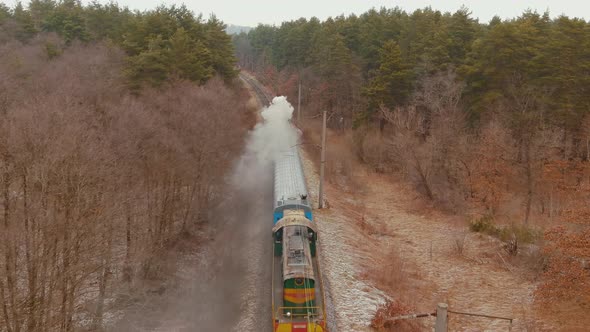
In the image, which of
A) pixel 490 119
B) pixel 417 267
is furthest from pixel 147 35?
pixel 417 267

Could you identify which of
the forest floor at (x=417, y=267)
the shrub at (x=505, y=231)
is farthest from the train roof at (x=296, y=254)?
the shrub at (x=505, y=231)

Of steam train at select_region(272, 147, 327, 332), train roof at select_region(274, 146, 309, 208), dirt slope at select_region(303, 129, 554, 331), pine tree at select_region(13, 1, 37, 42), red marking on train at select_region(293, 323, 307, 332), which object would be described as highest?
pine tree at select_region(13, 1, 37, 42)

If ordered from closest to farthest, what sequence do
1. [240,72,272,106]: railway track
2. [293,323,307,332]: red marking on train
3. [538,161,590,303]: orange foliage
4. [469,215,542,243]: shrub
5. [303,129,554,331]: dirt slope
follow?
[538,161,590,303]: orange foliage, [293,323,307,332]: red marking on train, [303,129,554,331]: dirt slope, [469,215,542,243]: shrub, [240,72,272,106]: railway track

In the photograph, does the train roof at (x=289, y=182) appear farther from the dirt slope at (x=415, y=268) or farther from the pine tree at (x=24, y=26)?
the pine tree at (x=24, y=26)

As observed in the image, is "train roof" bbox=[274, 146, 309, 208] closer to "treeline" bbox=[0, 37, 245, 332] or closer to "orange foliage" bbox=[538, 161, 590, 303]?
"treeline" bbox=[0, 37, 245, 332]

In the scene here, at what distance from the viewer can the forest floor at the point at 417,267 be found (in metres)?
21.2

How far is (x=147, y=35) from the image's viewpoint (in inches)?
1818

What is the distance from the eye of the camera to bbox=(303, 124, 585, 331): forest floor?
21.2 m

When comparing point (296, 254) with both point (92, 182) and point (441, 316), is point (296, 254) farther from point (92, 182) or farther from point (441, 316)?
point (441, 316)

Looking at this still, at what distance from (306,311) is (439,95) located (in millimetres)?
32354

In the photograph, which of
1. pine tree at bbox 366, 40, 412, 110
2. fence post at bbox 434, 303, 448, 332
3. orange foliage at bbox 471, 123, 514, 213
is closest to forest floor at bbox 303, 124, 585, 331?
orange foliage at bbox 471, 123, 514, 213

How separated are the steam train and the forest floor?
182 centimetres

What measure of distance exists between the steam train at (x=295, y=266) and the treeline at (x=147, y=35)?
17486 millimetres

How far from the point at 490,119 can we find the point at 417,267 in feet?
61.6
